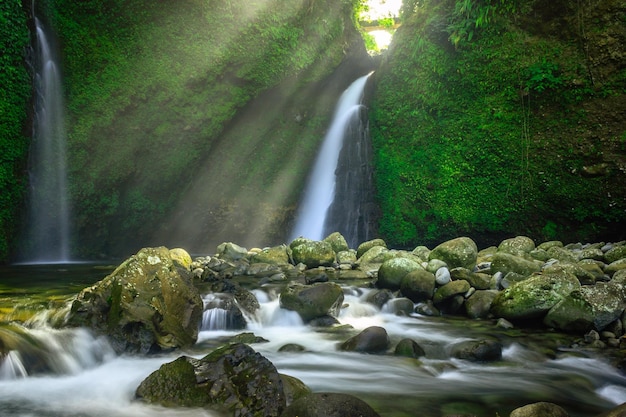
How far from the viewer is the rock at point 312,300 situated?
229 inches

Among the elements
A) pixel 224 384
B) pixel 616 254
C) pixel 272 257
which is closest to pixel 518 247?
pixel 616 254

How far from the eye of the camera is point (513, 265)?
693 centimetres

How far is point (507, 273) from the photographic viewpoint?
6.76 m

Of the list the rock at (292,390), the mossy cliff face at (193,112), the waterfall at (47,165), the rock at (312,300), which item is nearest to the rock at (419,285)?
the rock at (312,300)

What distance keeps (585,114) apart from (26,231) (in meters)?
13.1

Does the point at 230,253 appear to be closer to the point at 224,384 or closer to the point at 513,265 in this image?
the point at 513,265

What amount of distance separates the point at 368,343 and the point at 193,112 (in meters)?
9.50

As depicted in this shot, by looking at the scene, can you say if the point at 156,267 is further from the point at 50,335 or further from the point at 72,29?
the point at 72,29

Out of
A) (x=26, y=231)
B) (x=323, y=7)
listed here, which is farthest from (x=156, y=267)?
(x=323, y=7)

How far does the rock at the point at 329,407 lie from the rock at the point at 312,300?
10.4 feet

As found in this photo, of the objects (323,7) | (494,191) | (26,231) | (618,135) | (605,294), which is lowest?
(605,294)

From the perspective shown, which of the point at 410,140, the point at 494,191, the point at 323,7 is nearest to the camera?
the point at 494,191

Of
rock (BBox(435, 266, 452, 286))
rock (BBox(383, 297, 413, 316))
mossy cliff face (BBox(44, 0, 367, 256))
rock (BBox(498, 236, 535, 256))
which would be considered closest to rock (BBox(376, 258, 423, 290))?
rock (BBox(435, 266, 452, 286))

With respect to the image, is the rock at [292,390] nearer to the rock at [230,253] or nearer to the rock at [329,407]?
the rock at [329,407]
